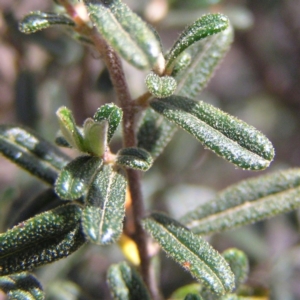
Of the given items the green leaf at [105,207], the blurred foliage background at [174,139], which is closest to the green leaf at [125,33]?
the green leaf at [105,207]

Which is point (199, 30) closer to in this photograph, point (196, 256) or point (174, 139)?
point (196, 256)

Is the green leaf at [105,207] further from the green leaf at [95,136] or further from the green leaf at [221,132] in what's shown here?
the green leaf at [221,132]

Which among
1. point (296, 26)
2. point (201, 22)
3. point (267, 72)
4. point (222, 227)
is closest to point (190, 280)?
point (222, 227)

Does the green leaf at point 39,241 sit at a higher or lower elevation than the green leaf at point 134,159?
lower

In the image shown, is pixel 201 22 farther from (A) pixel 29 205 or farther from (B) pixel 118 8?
(A) pixel 29 205

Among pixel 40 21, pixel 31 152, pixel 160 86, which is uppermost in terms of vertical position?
pixel 40 21

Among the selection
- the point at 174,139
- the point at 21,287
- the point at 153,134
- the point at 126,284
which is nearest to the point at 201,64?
the point at 153,134
